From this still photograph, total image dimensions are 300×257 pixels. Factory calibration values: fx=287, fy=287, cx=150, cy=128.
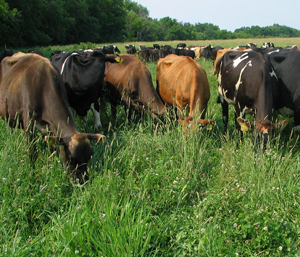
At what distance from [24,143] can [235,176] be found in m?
2.97

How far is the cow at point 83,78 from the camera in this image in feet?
19.8

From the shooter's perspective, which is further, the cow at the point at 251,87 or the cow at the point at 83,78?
the cow at the point at 83,78

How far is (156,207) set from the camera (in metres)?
3.35

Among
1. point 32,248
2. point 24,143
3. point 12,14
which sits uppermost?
point 12,14

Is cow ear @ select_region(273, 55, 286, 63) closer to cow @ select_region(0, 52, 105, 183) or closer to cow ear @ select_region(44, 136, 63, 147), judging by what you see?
cow @ select_region(0, 52, 105, 183)

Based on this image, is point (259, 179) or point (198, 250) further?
point (259, 179)

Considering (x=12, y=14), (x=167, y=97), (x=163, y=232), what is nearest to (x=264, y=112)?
(x=167, y=97)

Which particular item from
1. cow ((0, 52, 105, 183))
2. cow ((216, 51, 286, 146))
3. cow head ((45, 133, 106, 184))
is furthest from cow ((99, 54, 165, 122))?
cow head ((45, 133, 106, 184))

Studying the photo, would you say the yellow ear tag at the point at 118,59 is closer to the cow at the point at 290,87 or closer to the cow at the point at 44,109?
the cow at the point at 44,109

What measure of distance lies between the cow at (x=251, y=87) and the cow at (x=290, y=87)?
1.28ft

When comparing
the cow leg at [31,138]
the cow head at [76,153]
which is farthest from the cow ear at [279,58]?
the cow leg at [31,138]

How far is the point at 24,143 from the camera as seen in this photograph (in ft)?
13.5

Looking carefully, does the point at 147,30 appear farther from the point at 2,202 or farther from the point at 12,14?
the point at 2,202

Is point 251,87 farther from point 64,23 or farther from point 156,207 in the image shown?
point 64,23
